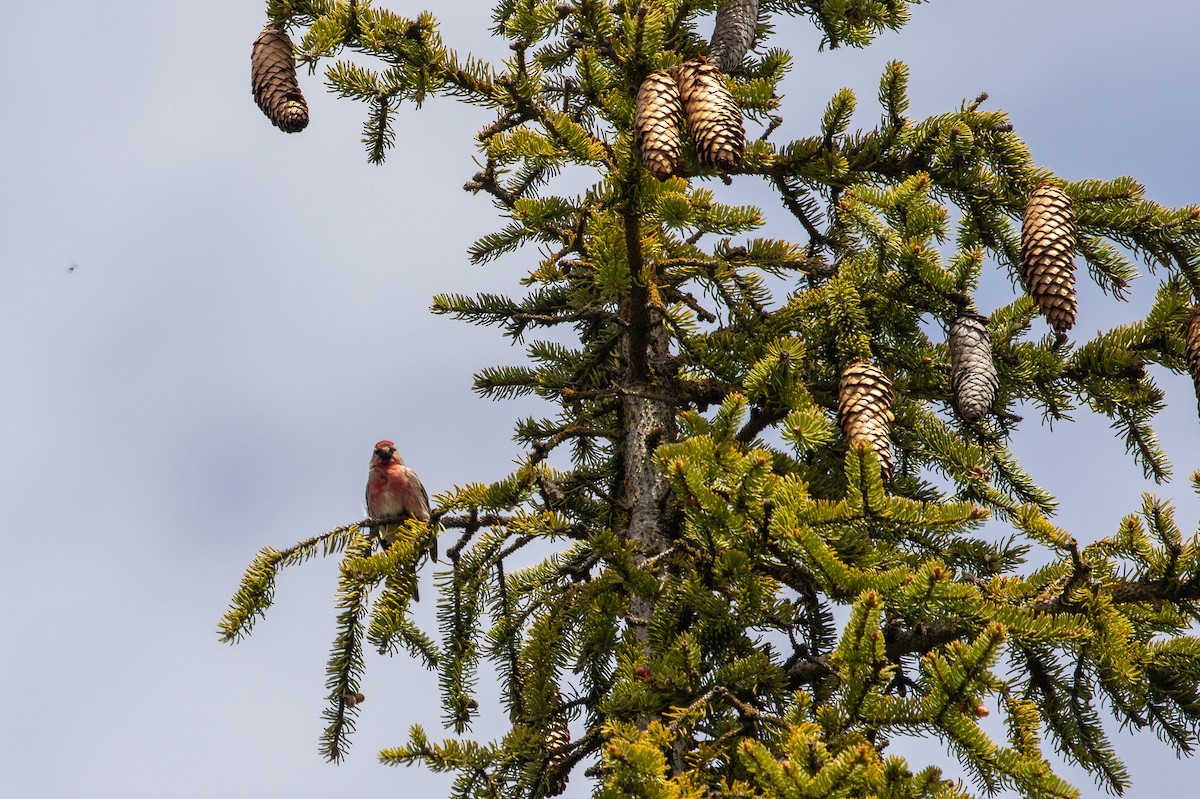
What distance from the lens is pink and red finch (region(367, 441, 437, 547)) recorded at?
741 centimetres

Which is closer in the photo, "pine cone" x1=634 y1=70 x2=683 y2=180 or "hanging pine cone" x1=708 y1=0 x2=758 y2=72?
"pine cone" x1=634 y1=70 x2=683 y2=180

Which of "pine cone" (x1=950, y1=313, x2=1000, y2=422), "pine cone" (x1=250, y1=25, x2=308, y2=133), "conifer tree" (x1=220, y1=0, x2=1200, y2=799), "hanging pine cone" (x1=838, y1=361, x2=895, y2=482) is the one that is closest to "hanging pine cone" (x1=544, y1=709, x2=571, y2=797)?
"conifer tree" (x1=220, y1=0, x2=1200, y2=799)

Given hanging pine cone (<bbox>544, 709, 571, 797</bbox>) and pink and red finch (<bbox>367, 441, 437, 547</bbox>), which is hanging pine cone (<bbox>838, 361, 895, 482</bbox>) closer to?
hanging pine cone (<bbox>544, 709, 571, 797</bbox>)

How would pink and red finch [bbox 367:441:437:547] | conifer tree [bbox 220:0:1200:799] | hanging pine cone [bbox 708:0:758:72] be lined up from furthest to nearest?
pink and red finch [bbox 367:441:437:547] → hanging pine cone [bbox 708:0:758:72] → conifer tree [bbox 220:0:1200:799]

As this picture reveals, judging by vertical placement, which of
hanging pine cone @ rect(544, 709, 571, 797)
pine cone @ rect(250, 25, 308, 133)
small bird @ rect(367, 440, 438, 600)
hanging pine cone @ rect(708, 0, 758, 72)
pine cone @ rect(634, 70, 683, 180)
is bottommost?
hanging pine cone @ rect(544, 709, 571, 797)

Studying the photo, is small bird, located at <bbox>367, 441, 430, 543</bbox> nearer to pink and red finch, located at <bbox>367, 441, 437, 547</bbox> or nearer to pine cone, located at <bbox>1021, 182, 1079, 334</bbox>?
pink and red finch, located at <bbox>367, 441, 437, 547</bbox>

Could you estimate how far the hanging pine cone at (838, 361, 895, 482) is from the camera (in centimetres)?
385

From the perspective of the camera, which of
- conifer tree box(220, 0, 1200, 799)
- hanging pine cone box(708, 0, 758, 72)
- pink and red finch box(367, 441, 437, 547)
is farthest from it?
pink and red finch box(367, 441, 437, 547)

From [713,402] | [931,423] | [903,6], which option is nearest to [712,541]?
[931,423]

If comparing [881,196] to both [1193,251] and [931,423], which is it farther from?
[1193,251]

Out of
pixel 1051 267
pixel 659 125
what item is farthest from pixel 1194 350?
pixel 659 125

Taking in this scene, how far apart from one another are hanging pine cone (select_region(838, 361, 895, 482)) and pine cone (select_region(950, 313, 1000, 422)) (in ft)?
0.78

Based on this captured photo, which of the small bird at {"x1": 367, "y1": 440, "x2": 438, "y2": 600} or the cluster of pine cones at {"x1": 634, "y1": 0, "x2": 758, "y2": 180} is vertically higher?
the small bird at {"x1": 367, "y1": 440, "x2": 438, "y2": 600}

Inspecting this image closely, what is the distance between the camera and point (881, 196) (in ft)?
13.5
